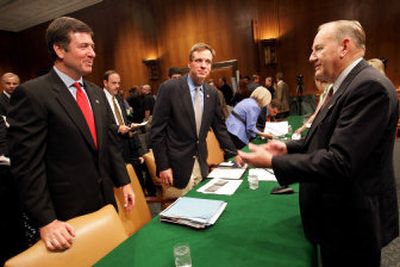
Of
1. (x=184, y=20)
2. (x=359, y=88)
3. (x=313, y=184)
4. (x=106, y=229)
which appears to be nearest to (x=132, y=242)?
(x=106, y=229)

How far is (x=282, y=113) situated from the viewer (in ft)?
23.6

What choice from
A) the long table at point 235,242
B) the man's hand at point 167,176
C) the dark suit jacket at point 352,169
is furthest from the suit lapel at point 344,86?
the man's hand at point 167,176

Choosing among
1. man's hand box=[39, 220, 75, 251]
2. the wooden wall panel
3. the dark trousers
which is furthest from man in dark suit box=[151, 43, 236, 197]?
the wooden wall panel

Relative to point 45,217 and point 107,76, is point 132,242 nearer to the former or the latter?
point 45,217

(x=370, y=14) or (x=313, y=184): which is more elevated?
(x=370, y=14)

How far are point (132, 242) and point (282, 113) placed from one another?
6.36m

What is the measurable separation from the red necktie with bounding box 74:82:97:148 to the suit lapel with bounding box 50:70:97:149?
0.18 feet

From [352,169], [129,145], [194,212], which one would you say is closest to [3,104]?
[129,145]

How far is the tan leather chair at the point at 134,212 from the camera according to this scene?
6.09 feet

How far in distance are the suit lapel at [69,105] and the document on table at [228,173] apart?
3.21 ft

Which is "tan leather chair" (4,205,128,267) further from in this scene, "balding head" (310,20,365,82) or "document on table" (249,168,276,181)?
"balding head" (310,20,365,82)

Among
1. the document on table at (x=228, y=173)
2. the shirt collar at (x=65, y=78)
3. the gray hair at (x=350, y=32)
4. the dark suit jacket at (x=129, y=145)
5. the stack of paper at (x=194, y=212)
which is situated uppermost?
the gray hair at (x=350, y=32)

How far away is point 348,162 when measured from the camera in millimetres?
1075

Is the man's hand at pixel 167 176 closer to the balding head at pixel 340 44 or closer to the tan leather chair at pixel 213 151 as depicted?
the tan leather chair at pixel 213 151
